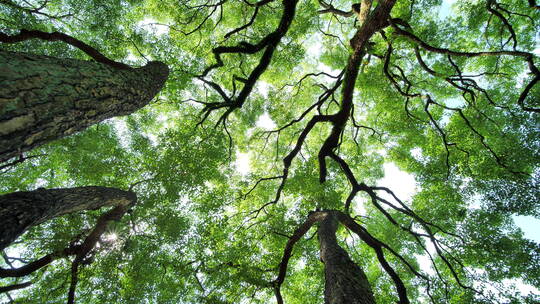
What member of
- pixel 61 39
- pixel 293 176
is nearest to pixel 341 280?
pixel 293 176

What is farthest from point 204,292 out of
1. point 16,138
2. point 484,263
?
point 484,263

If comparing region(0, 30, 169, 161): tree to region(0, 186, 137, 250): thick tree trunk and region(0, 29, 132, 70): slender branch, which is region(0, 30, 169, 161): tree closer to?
region(0, 29, 132, 70): slender branch

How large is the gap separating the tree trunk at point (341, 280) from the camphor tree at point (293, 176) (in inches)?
2.2

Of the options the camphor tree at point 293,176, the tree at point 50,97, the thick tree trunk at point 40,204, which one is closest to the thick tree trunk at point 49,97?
the tree at point 50,97

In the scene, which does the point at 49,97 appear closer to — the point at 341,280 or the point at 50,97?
the point at 50,97

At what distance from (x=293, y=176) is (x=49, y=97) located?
621cm

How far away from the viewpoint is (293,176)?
299 inches

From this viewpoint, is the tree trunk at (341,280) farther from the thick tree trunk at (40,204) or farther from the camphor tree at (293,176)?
the thick tree trunk at (40,204)

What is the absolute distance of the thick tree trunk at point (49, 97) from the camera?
6.31 ft

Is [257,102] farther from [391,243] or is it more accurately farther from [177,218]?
[391,243]

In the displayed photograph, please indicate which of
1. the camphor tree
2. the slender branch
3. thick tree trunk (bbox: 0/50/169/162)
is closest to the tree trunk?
the camphor tree

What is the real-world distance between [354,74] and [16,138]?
239 inches

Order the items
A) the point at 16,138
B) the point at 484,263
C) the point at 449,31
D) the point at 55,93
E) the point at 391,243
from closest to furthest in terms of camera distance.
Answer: the point at 16,138 < the point at 55,93 < the point at 484,263 < the point at 449,31 < the point at 391,243

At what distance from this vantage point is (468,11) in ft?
24.3
